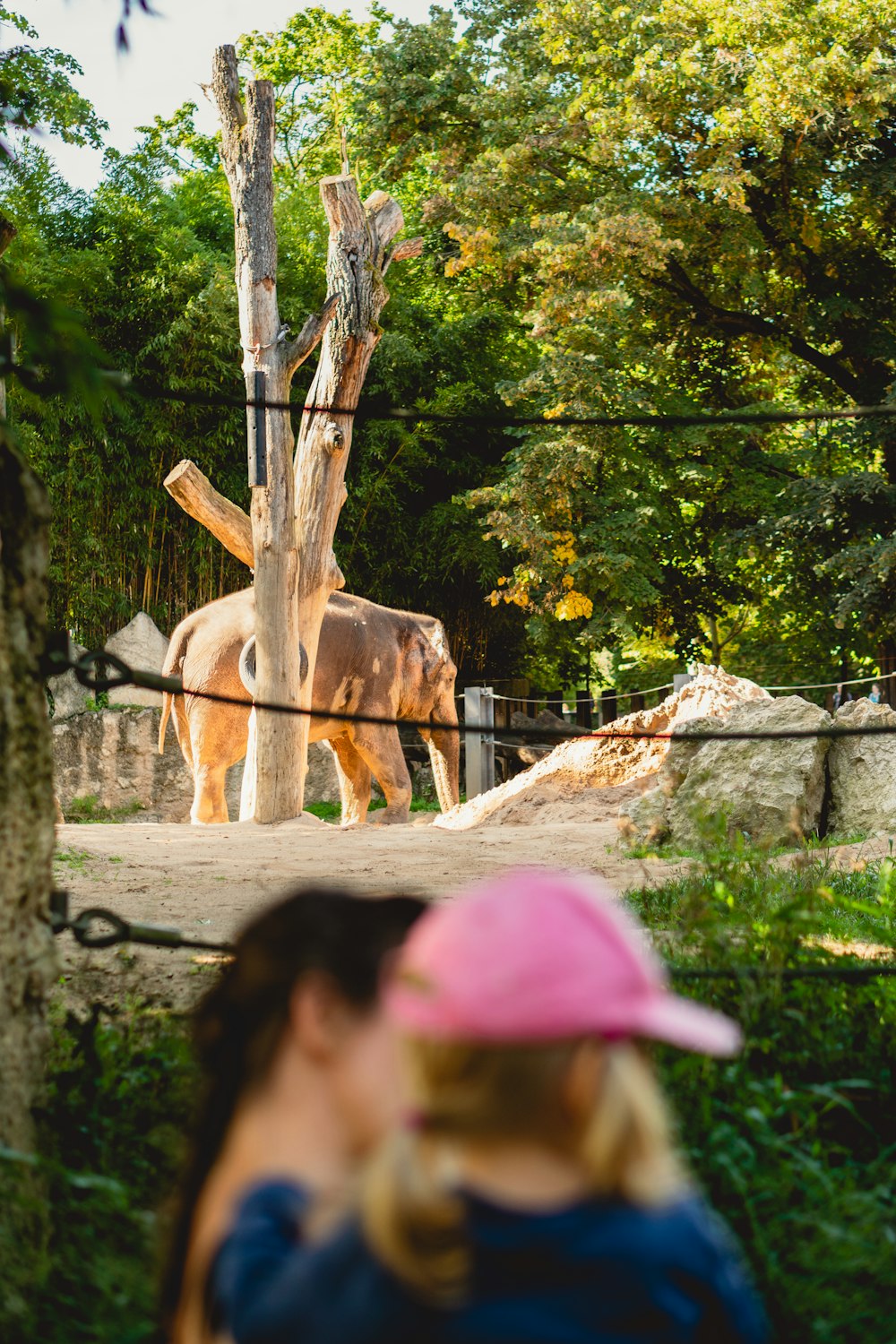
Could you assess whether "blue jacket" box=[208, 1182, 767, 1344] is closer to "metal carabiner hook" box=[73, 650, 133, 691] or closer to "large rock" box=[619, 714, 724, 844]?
"metal carabiner hook" box=[73, 650, 133, 691]

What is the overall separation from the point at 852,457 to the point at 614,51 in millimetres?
6268

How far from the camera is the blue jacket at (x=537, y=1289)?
3.34 feet

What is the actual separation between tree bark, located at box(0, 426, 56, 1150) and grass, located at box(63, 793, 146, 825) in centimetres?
1291

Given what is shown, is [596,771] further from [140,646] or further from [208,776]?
[140,646]

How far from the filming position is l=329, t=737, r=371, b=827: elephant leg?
482 inches

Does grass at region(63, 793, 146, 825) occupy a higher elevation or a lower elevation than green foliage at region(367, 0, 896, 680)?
lower

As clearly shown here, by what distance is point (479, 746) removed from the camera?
13.9 m

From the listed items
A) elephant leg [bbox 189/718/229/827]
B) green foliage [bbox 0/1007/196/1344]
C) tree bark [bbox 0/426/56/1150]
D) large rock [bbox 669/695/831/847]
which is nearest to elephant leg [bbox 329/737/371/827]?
elephant leg [bbox 189/718/229/827]

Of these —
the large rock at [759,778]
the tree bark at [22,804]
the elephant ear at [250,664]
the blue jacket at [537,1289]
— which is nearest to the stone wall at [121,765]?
the elephant ear at [250,664]

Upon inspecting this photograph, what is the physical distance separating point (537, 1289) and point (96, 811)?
47.6 ft

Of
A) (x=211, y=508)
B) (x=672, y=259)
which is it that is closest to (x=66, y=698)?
(x=211, y=508)

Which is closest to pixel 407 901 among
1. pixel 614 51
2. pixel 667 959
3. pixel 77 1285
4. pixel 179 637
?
pixel 77 1285

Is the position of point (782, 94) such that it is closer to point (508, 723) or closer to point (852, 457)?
point (852, 457)

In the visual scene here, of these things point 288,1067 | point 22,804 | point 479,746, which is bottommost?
point 288,1067
